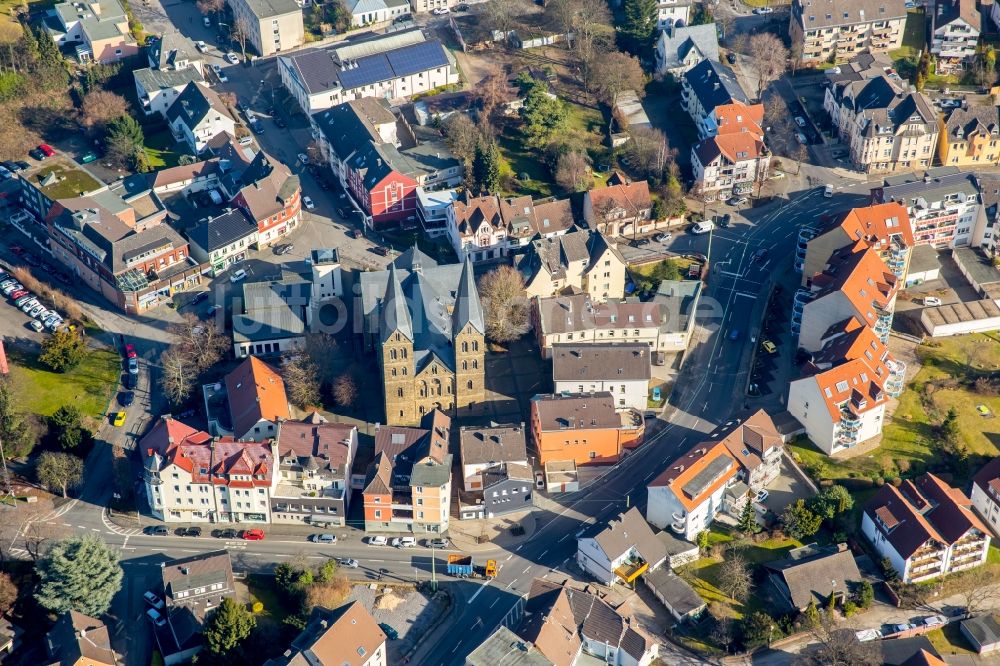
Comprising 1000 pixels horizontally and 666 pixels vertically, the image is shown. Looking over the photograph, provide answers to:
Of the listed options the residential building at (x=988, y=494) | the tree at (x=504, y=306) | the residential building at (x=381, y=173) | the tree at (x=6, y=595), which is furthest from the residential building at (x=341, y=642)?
the residential building at (x=381, y=173)

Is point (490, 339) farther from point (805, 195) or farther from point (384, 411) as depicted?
point (805, 195)

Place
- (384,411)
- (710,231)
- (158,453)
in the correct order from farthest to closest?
1. (710,231)
2. (384,411)
3. (158,453)

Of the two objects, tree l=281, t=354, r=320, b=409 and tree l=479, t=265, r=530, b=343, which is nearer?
tree l=281, t=354, r=320, b=409

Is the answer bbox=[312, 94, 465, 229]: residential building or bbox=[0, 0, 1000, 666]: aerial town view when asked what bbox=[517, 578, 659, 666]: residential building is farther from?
bbox=[312, 94, 465, 229]: residential building

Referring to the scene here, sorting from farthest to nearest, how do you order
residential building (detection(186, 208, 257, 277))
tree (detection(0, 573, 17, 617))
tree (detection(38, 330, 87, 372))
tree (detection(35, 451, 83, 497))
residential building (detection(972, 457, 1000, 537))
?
residential building (detection(186, 208, 257, 277)) < tree (detection(38, 330, 87, 372)) < tree (detection(35, 451, 83, 497)) < residential building (detection(972, 457, 1000, 537)) < tree (detection(0, 573, 17, 617))

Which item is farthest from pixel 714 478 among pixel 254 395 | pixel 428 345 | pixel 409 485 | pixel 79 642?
pixel 79 642

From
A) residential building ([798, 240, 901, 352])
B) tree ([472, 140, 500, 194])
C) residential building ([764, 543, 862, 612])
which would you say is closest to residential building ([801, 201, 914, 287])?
residential building ([798, 240, 901, 352])

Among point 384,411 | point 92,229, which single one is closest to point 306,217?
point 92,229
